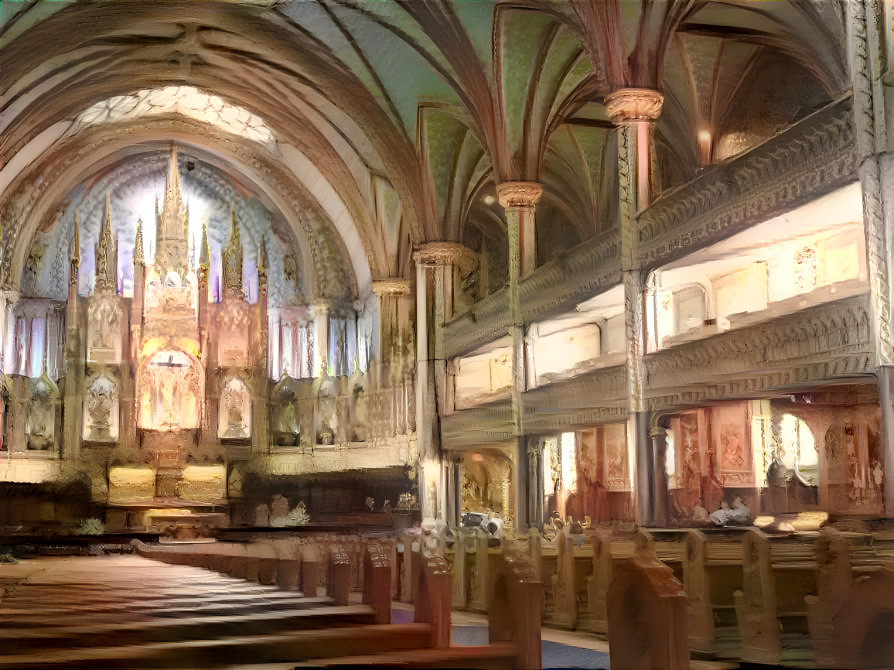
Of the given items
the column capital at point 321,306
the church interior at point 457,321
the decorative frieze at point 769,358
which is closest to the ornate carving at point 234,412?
the church interior at point 457,321

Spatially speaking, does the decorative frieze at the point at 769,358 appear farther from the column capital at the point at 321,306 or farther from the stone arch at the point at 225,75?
the column capital at the point at 321,306

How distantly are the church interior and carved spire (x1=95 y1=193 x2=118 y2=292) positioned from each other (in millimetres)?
107

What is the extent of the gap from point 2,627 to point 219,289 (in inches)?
1131

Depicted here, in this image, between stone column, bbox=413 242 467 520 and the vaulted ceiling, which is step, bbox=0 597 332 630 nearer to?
the vaulted ceiling

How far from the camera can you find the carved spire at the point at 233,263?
30.8 metres

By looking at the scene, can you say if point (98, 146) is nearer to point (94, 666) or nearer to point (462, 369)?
point (462, 369)

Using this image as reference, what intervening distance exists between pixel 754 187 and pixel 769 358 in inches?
86.2

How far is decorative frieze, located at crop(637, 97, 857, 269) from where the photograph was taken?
38.8ft

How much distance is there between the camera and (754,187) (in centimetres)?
1336

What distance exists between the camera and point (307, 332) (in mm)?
33312

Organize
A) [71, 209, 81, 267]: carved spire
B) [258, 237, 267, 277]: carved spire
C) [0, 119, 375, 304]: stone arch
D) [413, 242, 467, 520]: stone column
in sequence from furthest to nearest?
[258, 237, 267, 277]: carved spire, [71, 209, 81, 267]: carved spire, [0, 119, 375, 304]: stone arch, [413, 242, 467, 520]: stone column

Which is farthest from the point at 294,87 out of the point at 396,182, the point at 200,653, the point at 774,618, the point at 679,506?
the point at 200,653

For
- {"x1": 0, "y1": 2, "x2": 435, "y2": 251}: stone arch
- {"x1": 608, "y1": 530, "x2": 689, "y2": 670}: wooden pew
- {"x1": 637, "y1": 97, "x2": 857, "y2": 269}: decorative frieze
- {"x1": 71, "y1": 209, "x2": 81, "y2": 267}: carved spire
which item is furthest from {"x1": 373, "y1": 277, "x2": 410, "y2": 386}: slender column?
{"x1": 608, "y1": 530, "x2": 689, "y2": 670}: wooden pew

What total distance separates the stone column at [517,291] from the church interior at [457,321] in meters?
0.08
